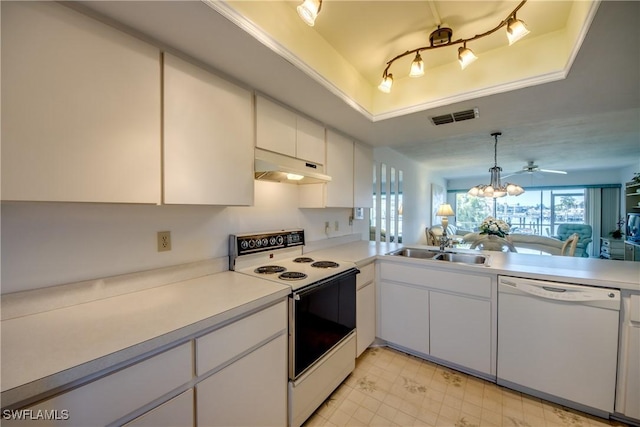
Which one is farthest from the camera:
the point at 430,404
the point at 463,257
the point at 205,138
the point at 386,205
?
the point at 386,205

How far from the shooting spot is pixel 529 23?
1.50m

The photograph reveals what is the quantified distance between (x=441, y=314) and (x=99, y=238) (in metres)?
2.27

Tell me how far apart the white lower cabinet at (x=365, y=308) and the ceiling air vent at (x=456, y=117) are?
140 cm

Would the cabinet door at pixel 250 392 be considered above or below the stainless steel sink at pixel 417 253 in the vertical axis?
below

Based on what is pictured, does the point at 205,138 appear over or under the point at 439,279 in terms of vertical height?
over

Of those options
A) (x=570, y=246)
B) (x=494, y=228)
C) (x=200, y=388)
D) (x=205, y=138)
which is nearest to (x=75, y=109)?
(x=205, y=138)

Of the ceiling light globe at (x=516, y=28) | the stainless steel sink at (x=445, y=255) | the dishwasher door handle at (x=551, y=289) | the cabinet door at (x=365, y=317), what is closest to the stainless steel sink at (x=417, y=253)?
the stainless steel sink at (x=445, y=255)

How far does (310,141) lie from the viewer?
2088 mm

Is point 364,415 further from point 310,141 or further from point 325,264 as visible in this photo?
point 310,141

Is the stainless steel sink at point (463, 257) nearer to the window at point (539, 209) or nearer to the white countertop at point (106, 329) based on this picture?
the white countertop at point (106, 329)

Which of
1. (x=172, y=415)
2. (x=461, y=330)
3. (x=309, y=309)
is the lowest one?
(x=461, y=330)

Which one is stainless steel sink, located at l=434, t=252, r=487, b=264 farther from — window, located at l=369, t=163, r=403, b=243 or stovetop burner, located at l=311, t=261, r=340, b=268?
window, located at l=369, t=163, r=403, b=243

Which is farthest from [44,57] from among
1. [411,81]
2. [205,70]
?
[411,81]

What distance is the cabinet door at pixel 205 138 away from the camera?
3.96 feet
